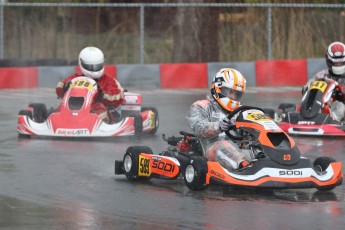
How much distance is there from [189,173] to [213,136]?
2.16ft

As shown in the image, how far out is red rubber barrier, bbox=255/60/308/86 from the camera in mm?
23172

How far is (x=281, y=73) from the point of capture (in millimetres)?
23281

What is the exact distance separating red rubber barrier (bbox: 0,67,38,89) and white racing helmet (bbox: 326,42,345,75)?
7.16 meters

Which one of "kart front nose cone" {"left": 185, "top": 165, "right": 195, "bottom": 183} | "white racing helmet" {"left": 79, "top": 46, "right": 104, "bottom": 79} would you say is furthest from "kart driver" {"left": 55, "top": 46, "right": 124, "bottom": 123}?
"kart front nose cone" {"left": 185, "top": 165, "right": 195, "bottom": 183}

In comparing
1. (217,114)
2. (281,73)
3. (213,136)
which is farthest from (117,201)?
(281,73)

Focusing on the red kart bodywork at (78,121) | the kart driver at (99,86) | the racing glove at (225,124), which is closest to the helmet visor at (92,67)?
the kart driver at (99,86)

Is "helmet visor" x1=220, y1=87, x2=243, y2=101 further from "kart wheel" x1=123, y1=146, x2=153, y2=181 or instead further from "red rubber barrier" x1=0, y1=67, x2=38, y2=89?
"red rubber barrier" x1=0, y1=67, x2=38, y2=89

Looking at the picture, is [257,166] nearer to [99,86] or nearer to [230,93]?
[230,93]

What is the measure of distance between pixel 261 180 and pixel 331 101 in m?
6.15

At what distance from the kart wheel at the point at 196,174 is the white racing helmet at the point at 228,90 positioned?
96 centimetres

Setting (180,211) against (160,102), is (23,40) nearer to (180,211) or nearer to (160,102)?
(160,102)

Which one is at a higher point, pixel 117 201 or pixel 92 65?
pixel 92 65

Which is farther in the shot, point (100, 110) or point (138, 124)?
point (100, 110)

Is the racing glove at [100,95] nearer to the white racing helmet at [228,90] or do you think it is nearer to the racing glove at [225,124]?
the white racing helmet at [228,90]
